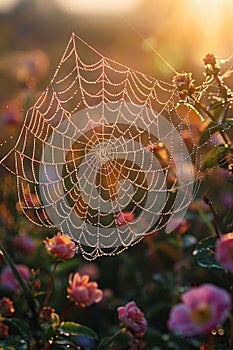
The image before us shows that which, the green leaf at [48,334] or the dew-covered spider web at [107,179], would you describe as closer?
the green leaf at [48,334]

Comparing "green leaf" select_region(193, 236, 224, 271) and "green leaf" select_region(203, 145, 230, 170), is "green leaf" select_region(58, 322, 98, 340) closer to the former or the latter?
"green leaf" select_region(193, 236, 224, 271)

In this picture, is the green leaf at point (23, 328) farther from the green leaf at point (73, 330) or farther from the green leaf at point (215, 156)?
the green leaf at point (215, 156)

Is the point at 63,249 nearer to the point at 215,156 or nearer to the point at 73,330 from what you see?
the point at 73,330

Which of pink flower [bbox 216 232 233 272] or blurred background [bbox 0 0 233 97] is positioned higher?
blurred background [bbox 0 0 233 97]

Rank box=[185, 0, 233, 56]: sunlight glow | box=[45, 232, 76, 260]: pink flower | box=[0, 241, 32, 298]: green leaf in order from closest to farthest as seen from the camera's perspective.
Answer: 1. box=[0, 241, 32, 298]: green leaf
2. box=[45, 232, 76, 260]: pink flower
3. box=[185, 0, 233, 56]: sunlight glow

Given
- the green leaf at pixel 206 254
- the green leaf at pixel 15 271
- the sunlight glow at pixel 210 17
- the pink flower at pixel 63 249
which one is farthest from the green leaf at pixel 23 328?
the sunlight glow at pixel 210 17

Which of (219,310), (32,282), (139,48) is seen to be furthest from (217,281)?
(139,48)

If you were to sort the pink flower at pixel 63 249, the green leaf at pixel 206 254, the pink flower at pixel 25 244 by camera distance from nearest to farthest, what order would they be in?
the green leaf at pixel 206 254
the pink flower at pixel 63 249
the pink flower at pixel 25 244

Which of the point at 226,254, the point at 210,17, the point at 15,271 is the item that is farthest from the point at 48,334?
the point at 210,17

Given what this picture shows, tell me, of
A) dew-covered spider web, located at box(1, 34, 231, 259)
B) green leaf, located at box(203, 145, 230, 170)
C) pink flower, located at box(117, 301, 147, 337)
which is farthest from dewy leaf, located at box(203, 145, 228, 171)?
dew-covered spider web, located at box(1, 34, 231, 259)
